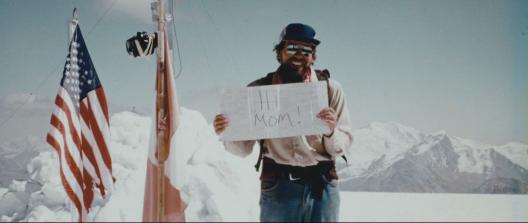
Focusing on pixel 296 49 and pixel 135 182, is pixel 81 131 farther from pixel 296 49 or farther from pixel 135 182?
pixel 296 49

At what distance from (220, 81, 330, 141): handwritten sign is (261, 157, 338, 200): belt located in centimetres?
15

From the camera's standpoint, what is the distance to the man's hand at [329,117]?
1.61 meters

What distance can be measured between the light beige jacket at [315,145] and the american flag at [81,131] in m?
1.07

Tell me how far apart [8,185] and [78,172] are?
1.66 m

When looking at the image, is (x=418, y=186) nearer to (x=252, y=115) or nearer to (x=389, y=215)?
(x=389, y=215)

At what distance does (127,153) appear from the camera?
2.97 meters

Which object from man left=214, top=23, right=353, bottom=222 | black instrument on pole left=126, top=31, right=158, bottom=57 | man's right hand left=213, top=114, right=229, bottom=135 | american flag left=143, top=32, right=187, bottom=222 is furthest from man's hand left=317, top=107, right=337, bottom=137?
black instrument on pole left=126, top=31, right=158, bottom=57

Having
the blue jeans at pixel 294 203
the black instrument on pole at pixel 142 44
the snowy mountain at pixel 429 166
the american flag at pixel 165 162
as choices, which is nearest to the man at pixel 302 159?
the blue jeans at pixel 294 203

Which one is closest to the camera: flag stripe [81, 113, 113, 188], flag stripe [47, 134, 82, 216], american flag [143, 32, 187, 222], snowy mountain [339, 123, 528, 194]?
american flag [143, 32, 187, 222]

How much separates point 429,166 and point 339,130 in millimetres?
4731

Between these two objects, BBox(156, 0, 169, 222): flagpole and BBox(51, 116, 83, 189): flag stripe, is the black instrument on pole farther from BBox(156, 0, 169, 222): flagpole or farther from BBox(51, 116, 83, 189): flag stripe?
BBox(51, 116, 83, 189): flag stripe

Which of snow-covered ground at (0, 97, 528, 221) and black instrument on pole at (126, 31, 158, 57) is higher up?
black instrument on pole at (126, 31, 158, 57)

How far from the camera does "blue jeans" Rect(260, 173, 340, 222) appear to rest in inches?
64.3

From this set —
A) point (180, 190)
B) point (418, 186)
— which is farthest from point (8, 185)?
point (418, 186)
